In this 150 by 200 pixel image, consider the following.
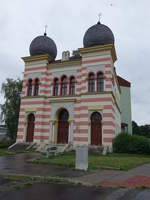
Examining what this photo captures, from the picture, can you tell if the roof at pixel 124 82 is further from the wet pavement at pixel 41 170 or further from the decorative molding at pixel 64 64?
the wet pavement at pixel 41 170

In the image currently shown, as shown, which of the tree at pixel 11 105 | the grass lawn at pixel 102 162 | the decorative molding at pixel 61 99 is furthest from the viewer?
the tree at pixel 11 105

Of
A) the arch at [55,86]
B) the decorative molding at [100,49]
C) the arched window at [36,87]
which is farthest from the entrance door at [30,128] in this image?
the decorative molding at [100,49]

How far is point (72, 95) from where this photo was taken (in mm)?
23375

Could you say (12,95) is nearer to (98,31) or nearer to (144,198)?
(98,31)

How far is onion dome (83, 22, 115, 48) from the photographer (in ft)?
77.3

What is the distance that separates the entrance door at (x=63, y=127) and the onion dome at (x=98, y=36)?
29.1ft

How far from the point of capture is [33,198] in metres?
5.45

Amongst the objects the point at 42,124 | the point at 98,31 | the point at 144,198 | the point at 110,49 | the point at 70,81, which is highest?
the point at 98,31

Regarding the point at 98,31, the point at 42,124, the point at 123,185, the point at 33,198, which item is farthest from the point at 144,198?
the point at 98,31

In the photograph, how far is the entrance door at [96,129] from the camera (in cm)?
2116

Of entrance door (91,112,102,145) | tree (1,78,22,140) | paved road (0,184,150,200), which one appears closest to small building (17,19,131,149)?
entrance door (91,112,102,145)

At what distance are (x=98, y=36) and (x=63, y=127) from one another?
38.2ft

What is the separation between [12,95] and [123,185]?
3051cm

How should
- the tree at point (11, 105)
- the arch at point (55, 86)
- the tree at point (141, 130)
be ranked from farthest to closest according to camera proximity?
1. the tree at point (141, 130)
2. the tree at point (11, 105)
3. the arch at point (55, 86)
